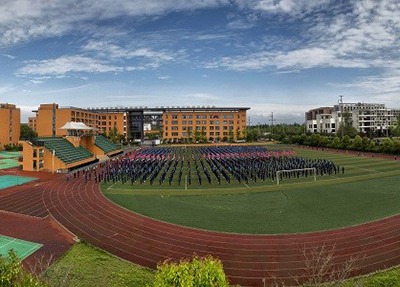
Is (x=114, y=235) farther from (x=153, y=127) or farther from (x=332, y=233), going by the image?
(x=153, y=127)

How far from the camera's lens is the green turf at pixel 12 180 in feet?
87.3

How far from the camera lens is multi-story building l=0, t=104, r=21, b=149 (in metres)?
63.9

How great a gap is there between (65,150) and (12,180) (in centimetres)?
1023

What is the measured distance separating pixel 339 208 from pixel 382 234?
4.18 meters

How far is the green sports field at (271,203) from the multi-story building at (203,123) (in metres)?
63.7

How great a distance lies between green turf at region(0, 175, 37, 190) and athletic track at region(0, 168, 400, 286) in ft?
36.4

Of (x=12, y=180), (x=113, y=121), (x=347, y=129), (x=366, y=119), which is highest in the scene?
(x=366, y=119)

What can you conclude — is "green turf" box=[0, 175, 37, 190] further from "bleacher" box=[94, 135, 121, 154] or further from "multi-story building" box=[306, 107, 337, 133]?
"multi-story building" box=[306, 107, 337, 133]

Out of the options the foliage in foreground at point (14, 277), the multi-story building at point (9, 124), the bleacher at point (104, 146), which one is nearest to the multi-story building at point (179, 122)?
the multi-story building at point (9, 124)

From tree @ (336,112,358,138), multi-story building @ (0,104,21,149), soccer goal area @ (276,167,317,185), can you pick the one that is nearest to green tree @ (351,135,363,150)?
tree @ (336,112,358,138)

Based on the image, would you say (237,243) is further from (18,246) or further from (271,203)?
(18,246)

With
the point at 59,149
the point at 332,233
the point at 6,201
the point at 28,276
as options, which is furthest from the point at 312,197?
the point at 59,149

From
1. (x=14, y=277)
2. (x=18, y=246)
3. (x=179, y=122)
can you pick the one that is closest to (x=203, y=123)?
(x=179, y=122)

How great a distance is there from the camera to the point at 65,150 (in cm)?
3847
